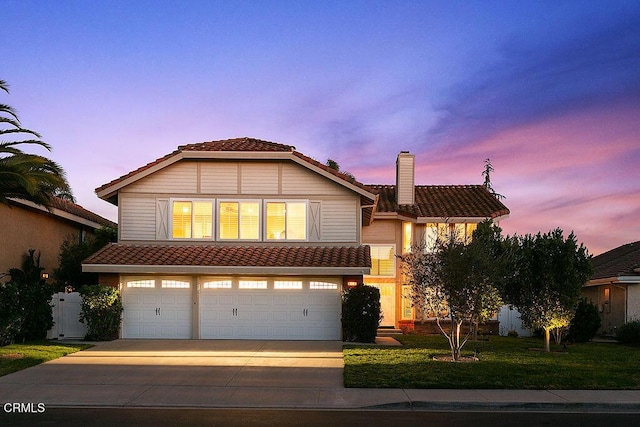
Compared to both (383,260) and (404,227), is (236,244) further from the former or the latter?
(404,227)

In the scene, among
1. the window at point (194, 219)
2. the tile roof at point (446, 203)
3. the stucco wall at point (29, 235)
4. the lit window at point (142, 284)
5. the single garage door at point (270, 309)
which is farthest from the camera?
the tile roof at point (446, 203)

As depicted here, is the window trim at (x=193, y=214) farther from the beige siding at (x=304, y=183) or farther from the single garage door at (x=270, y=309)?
the beige siding at (x=304, y=183)

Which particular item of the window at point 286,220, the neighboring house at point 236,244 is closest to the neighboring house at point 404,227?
the neighboring house at point 236,244

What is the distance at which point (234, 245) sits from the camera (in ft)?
81.0

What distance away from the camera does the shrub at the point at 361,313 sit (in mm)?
22422

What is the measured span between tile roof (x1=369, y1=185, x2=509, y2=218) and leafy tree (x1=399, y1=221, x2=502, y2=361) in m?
10.2

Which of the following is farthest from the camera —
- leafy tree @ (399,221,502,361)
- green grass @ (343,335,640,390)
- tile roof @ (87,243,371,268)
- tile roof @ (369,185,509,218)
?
tile roof @ (369,185,509,218)

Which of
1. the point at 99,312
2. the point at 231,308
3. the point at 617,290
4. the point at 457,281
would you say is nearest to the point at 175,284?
the point at 231,308

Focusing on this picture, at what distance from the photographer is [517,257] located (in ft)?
68.1

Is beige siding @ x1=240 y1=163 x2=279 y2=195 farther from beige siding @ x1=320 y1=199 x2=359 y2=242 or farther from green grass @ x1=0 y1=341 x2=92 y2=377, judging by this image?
green grass @ x1=0 y1=341 x2=92 y2=377

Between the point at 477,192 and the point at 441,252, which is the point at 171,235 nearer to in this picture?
the point at 441,252

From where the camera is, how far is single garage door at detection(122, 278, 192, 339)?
23.5m

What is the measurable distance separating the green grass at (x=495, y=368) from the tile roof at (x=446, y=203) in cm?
828

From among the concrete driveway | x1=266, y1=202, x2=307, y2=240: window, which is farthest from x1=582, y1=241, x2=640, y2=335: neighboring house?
the concrete driveway
